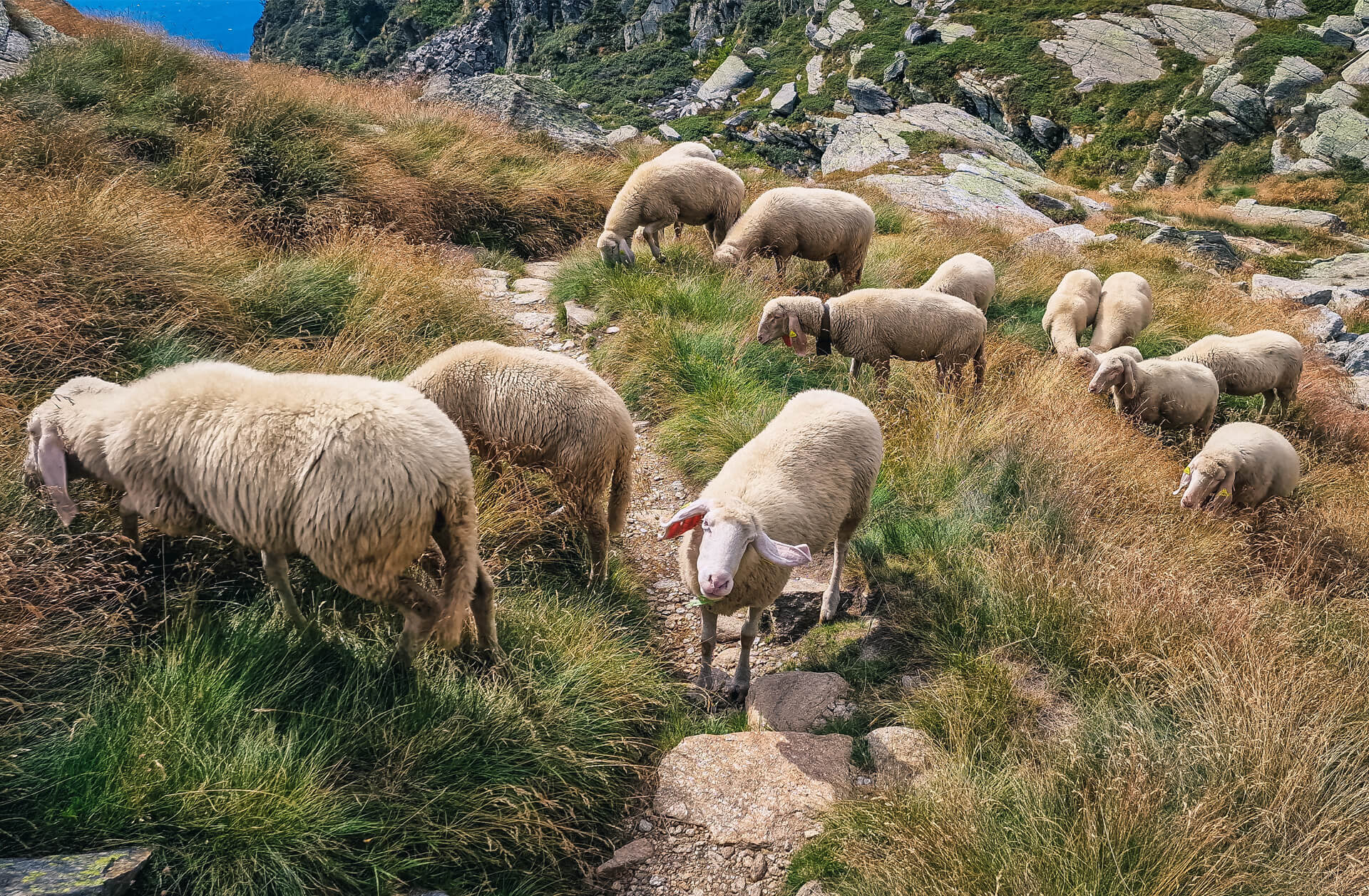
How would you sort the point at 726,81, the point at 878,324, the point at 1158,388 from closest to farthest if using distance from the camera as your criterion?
the point at 878,324 < the point at 1158,388 < the point at 726,81

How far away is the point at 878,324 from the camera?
727 centimetres

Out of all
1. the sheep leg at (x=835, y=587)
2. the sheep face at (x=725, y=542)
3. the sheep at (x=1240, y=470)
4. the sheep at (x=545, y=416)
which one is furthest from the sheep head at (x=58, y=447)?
the sheep at (x=1240, y=470)

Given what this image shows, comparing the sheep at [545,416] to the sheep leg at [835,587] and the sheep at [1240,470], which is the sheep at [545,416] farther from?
the sheep at [1240,470]

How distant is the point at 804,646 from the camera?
15.1 feet

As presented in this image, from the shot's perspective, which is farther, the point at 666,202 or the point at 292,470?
the point at 666,202

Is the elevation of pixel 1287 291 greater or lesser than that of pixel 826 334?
lesser

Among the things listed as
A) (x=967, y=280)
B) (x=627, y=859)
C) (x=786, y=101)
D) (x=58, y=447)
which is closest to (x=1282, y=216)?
(x=967, y=280)

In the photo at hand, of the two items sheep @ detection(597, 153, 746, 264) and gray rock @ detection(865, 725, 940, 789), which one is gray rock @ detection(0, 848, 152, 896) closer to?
gray rock @ detection(865, 725, 940, 789)

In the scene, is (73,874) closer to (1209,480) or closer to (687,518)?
(687,518)

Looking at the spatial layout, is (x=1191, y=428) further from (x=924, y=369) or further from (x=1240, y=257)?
(x=1240, y=257)

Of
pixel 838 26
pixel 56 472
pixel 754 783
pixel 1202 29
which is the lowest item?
pixel 754 783

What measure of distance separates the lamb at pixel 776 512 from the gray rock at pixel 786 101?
1847 inches

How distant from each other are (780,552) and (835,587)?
1210mm

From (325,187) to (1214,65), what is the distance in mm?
44604
